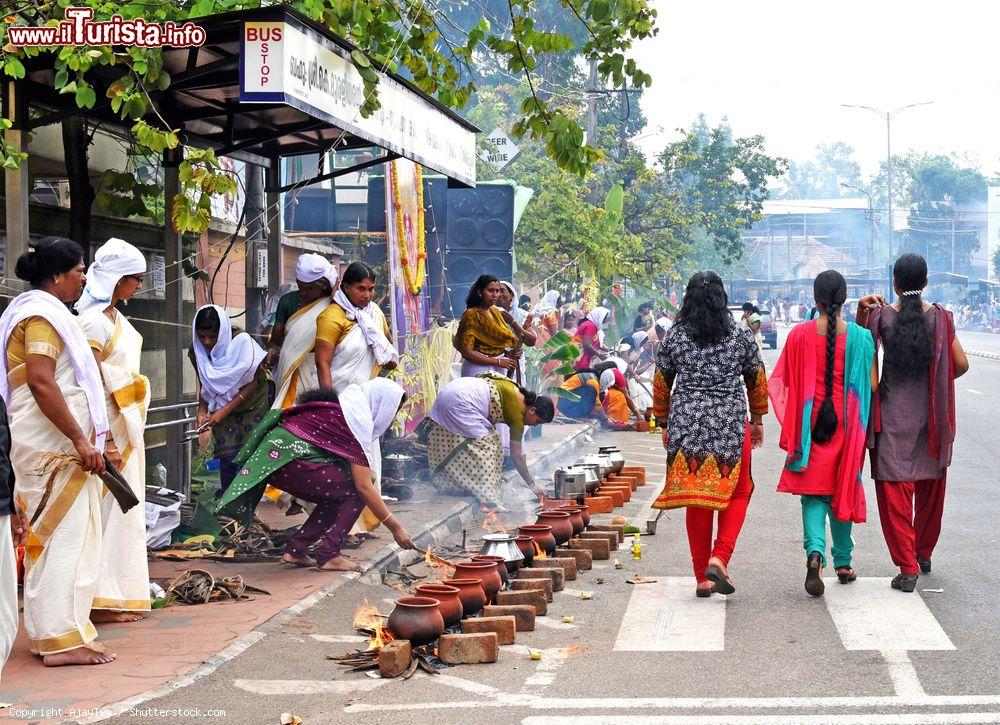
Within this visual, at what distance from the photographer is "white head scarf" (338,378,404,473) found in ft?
25.5

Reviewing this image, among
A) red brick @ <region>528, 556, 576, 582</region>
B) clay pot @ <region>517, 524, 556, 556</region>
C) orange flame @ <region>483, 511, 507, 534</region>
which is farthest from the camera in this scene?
orange flame @ <region>483, 511, 507, 534</region>

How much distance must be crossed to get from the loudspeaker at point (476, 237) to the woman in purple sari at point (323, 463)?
1159 cm

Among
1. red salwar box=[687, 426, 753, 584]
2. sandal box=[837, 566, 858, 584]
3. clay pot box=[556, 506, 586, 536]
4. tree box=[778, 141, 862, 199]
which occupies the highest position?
tree box=[778, 141, 862, 199]

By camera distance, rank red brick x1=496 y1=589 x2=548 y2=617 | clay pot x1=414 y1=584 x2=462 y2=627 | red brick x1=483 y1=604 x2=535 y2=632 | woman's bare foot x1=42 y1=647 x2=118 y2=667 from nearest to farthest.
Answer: woman's bare foot x1=42 y1=647 x2=118 y2=667 < clay pot x1=414 y1=584 x2=462 y2=627 < red brick x1=483 y1=604 x2=535 y2=632 < red brick x1=496 y1=589 x2=548 y2=617

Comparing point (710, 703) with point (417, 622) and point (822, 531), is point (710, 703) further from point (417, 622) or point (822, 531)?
point (822, 531)

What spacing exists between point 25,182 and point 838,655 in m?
5.42

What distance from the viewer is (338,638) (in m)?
6.47

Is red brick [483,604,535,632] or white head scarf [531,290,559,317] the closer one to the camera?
red brick [483,604,535,632]

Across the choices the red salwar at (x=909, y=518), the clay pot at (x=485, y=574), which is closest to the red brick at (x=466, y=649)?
the clay pot at (x=485, y=574)

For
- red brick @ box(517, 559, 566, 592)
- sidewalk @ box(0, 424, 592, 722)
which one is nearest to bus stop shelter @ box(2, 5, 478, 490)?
sidewalk @ box(0, 424, 592, 722)

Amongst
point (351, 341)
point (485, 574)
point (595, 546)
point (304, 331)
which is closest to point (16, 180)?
point (304, 331)

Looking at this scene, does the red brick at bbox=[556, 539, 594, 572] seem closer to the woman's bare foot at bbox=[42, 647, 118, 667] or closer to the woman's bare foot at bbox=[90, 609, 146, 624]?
the woman's bare foot at bbox=[90, 609, 146, 624]

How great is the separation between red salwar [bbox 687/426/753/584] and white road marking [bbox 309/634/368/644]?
2038mm

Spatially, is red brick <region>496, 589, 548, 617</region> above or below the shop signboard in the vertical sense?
below
